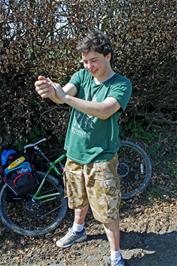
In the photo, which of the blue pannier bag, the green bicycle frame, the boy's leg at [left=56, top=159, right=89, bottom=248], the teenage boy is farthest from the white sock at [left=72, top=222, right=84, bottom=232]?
the blue pannier bag

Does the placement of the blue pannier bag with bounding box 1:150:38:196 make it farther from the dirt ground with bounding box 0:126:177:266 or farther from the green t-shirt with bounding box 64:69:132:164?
the green t-shirt with bounding box 64:69:132:164

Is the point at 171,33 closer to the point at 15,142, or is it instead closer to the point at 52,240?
the point at 15,142

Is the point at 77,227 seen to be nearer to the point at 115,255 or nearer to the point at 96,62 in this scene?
the point at 115,255

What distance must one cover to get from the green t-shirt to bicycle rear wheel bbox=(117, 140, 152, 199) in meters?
1.22

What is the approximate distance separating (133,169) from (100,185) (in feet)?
4.51

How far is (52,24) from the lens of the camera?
12.9 ft

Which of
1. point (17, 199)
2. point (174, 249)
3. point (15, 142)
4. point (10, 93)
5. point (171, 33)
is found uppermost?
point (171, 33)

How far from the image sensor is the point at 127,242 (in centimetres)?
370

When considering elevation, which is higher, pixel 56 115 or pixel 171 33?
pixel 171 33

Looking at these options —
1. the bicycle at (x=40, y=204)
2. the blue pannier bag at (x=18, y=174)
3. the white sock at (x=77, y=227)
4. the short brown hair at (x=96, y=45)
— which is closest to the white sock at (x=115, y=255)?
the white sock at (x=77, y=227)

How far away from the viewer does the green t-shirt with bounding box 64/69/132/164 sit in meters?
2.98

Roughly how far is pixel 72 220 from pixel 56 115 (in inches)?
41.6

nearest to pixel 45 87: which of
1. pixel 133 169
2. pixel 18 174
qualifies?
pixel 18 174

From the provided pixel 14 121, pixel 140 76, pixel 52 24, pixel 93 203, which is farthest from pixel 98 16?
pixel 93 203
